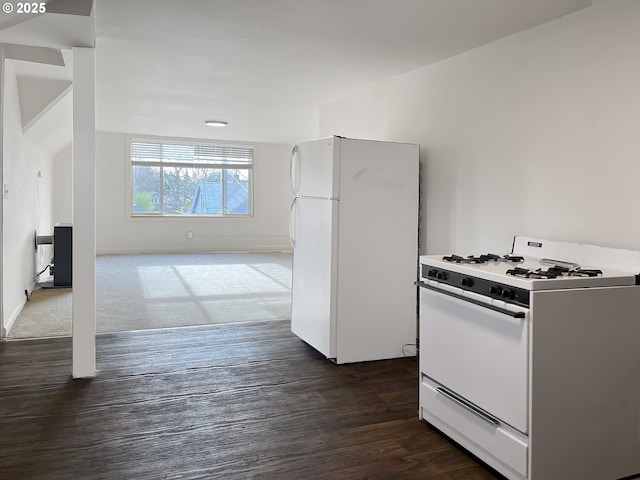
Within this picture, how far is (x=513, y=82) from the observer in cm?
319

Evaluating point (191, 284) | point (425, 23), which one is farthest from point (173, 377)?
point (191, 284)

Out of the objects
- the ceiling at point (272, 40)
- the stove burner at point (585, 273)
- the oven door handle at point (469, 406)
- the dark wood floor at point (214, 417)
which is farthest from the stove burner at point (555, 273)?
the ceiling at point (272, 40)

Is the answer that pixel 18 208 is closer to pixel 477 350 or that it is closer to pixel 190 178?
pixel 477 350

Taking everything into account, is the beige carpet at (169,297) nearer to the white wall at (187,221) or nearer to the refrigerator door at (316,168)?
the white wall at (187,221)

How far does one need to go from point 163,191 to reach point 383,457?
342 inches

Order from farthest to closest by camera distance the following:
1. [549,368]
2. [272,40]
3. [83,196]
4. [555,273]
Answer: [272,40]
[83,196]
[555,273]
[549,368]

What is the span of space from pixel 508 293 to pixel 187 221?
28.9 ft

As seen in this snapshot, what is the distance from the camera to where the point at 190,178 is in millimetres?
10336

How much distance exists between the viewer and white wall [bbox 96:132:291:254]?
31.5 ft

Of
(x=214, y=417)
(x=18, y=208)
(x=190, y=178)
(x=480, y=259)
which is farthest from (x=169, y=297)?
(x=190, y=178)

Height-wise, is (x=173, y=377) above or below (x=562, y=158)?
below

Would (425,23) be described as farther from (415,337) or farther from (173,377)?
(173,377)

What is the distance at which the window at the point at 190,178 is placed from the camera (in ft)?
32.6

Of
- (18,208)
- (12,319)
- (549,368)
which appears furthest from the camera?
(18,208)
